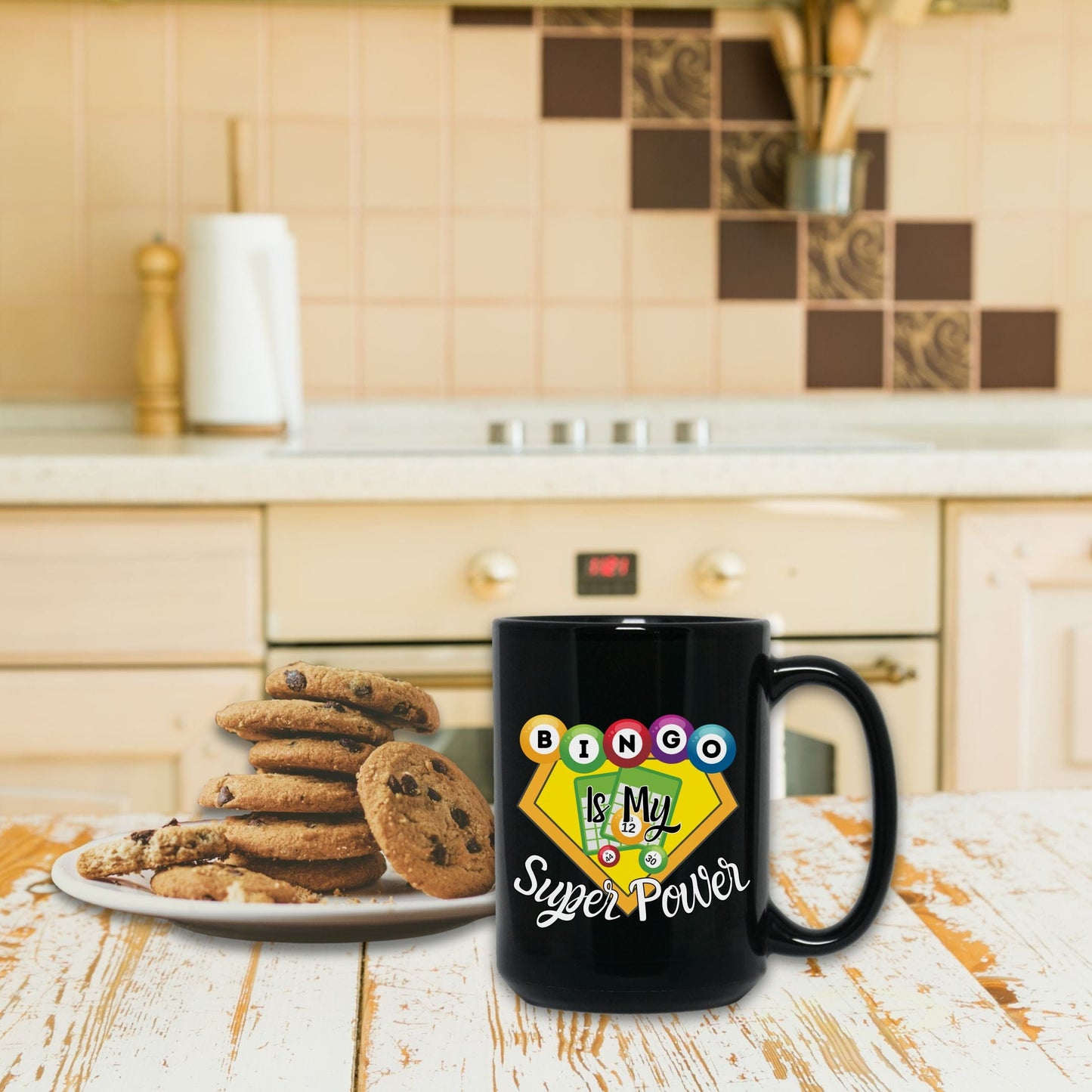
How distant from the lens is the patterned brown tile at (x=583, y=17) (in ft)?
5.73

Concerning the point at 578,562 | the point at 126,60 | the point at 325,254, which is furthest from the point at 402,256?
the point at 578,562

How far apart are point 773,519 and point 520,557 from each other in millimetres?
247

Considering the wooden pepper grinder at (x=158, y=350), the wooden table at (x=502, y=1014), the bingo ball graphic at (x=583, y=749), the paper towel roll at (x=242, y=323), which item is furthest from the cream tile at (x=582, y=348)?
the bingo ball graphic at (x=583, y=749)

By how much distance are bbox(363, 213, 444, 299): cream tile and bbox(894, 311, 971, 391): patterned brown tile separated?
25.1 inches

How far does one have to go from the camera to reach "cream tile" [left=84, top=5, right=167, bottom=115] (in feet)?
5.67

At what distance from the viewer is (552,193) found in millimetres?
1773

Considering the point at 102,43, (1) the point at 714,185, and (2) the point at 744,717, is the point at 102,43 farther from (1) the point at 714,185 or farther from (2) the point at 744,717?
(2) the point at 744,717

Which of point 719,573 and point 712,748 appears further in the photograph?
point 719,573

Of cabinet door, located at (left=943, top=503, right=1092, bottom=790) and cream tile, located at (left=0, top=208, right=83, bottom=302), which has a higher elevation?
cream tile, located at (left=0, top=208, right=83, bottom=302)

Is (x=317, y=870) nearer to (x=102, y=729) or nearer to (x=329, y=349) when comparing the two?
(x=102, y=729)

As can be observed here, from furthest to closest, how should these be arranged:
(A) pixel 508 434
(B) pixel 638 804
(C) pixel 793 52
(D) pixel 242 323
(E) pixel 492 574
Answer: (C) pixel 793 52, (D) pixel 242 323, (A) pixel 508 434, (E) pixel 492 574, (B) pixel 638 804

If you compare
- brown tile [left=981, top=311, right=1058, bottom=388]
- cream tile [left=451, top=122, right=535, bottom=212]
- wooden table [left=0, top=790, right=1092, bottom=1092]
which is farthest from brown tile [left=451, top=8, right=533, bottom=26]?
wooden table [left=0, top=790, right=1092, bottom=1092]

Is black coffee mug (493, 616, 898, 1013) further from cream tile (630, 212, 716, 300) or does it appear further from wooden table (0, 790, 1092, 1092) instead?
cream tile (630, 212, 716, 300)

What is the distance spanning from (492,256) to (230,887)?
1484 millimetres
